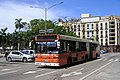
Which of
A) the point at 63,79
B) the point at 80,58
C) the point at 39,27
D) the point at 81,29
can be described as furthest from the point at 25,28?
the point at 63,79

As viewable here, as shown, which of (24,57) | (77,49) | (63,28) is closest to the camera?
(77,49)

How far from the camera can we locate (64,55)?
25516 mm

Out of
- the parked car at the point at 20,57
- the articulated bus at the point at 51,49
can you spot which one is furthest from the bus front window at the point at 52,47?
the parked car at the point at 20,57

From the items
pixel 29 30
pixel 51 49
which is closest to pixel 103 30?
pixel 29 30

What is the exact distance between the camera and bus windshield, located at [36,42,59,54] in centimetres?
2426

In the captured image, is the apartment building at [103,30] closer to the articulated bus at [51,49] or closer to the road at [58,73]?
the articulated bus at [51,49]

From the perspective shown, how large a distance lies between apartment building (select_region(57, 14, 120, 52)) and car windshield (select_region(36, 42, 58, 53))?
381 ft

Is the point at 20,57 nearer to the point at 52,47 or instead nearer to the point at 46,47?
the point at 46,47

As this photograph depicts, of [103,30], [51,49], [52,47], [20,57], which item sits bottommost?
[20,57]

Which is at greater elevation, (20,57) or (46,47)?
(46,47)

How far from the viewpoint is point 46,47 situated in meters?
24.5

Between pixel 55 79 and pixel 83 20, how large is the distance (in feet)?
448

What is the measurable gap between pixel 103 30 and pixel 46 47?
125504 mm

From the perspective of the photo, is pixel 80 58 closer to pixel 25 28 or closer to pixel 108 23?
pixel 25 28
